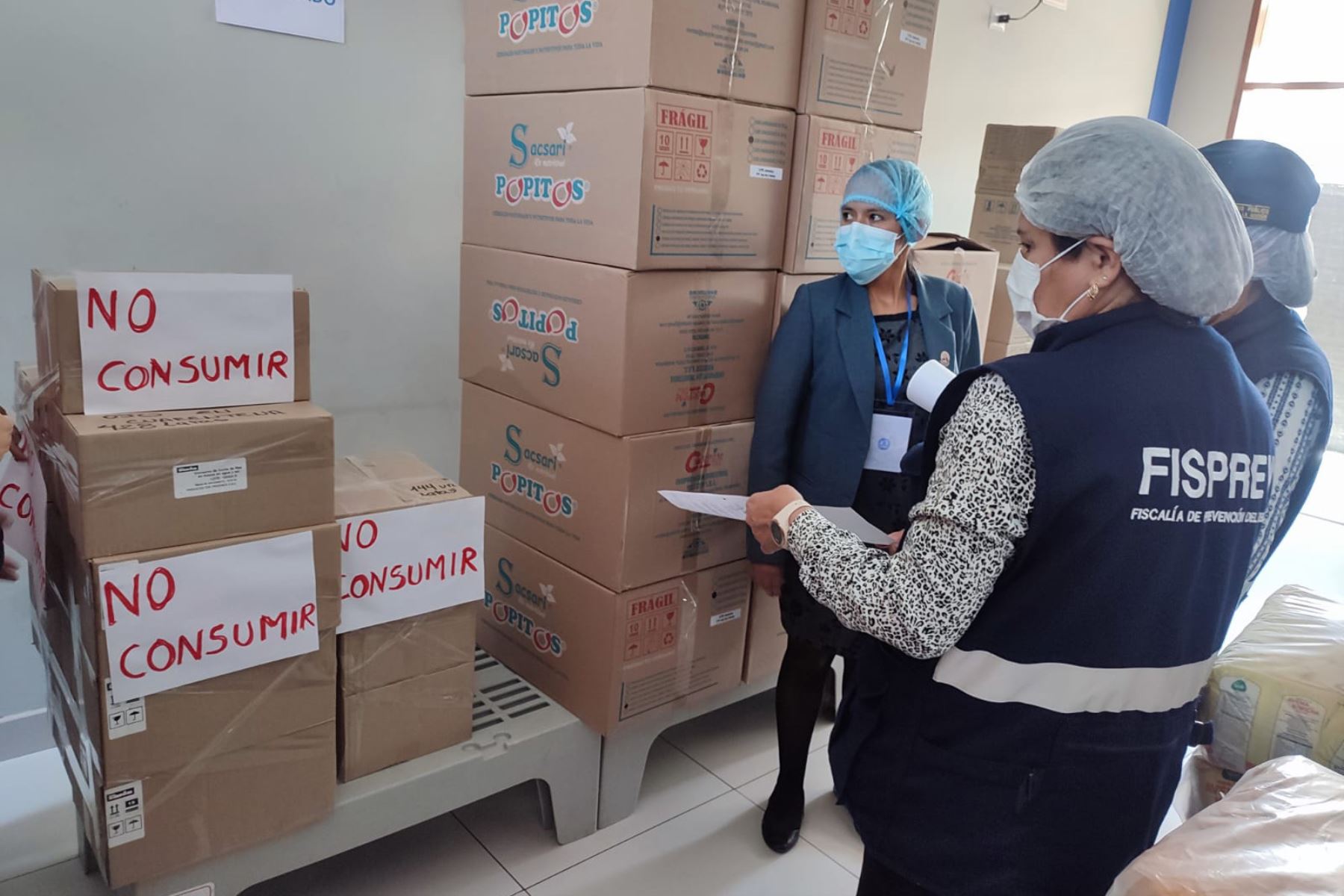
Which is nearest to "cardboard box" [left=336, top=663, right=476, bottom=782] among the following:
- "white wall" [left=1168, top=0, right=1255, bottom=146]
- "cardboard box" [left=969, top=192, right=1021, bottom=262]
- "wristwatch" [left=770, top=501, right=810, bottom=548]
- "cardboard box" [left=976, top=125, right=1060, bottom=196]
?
"wristwatch" [left=770, top=501, right=810, bottom=548]

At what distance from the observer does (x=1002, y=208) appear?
3143mm

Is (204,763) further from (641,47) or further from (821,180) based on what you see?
(821,180)

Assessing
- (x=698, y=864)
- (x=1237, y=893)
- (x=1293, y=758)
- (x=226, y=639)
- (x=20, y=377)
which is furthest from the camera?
(x=698, y=864)

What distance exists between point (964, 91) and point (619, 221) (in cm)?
289

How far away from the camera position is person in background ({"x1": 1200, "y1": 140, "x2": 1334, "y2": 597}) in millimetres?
1310

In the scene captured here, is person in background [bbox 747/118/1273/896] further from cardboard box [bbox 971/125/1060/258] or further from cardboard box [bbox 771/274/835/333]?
cardboard box [bbox 971/125/1060/258]

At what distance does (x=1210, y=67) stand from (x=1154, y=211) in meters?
5.36

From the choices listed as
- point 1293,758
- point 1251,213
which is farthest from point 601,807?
point 1251,213

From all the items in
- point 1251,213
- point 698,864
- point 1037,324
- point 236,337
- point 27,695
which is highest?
point 1251,213

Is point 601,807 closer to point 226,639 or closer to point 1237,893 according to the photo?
point 226,639

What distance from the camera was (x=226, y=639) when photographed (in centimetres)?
135

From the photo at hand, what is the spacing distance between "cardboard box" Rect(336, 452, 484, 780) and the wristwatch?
72cm

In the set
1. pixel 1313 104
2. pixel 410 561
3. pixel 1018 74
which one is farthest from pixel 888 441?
pixel 1313 104

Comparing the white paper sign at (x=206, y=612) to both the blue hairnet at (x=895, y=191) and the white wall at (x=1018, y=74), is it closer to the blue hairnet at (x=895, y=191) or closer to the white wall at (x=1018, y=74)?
the blue hairnet at (x=895, y=191)
